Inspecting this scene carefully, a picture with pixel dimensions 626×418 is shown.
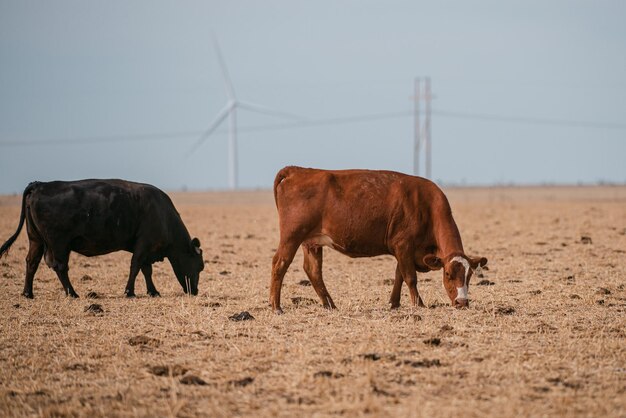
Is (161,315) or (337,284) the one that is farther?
(337,284)

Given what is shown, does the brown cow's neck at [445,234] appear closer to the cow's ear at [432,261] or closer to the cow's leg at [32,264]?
the cow's ear at [432,261]

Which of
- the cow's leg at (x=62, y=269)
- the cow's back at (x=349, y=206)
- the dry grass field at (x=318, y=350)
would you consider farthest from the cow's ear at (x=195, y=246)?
the cow's back at (x=349, y=206)

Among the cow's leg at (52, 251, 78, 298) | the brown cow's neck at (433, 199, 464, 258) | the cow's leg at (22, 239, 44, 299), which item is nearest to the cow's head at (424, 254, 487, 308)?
the brown cow's neck at (433, 199, 464, 258)

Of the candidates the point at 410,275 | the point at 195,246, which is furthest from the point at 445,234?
Answer: the point at 195,246

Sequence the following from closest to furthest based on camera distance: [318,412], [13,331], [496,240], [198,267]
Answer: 1. [318,412]
2. [13,331]
3. [198,267]
4. [496,240]

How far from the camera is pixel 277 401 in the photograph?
25.8ft

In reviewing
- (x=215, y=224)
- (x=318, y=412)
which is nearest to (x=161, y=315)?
(x=318, y=412)

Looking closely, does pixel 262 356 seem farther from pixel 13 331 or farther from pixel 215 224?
pixel 215 224

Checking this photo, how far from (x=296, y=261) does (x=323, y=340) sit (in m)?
11.5

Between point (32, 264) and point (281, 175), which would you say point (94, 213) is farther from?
point (281, 175)

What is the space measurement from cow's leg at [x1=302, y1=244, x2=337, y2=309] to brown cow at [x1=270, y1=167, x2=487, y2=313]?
0.01m

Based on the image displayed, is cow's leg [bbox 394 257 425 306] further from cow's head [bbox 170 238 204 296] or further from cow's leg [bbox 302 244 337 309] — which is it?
cow's head [bbox 170 238 204 296]

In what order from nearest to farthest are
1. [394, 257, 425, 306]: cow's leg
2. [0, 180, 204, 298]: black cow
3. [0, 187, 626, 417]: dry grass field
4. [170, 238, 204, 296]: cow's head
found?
[0, 187, 626, 417]: dry grass field < [394, 257, 425, 306]: cow's leg < [0, 180, 204, 298]: black cow < [170, 238, 204, 296]: cow's head

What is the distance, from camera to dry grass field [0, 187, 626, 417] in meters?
7.81
